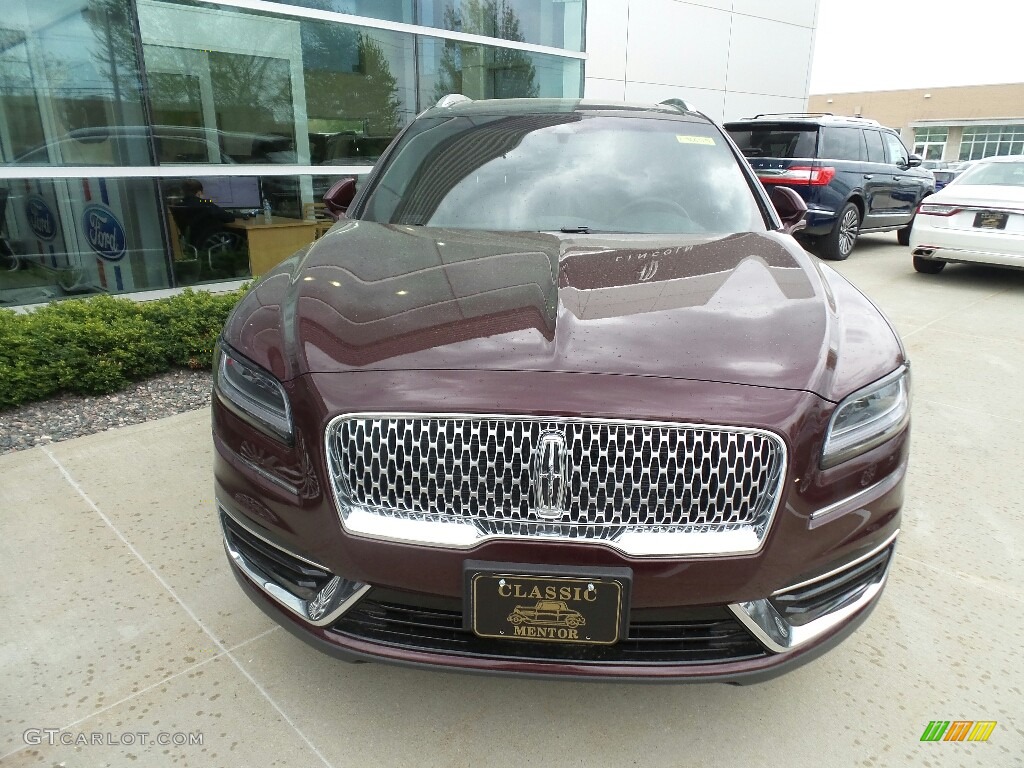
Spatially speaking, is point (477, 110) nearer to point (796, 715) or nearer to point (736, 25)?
point (796, 715)

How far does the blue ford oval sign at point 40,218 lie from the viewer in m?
6.15

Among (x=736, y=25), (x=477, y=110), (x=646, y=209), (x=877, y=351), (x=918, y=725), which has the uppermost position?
(x=736, y=25)

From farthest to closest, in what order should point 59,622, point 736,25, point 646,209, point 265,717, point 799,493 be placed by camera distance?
point 736,25 < point 646,209 < point 59,622 < point 265,717 < point 799,493

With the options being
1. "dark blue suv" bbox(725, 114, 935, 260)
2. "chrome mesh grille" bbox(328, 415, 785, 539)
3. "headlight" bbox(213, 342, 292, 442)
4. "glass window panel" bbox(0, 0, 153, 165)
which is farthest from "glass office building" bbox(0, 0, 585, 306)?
"chrome mesh grille" bbox(328, 415, 785, 539)

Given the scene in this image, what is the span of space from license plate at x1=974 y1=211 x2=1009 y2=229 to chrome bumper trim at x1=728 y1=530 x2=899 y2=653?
7852mm

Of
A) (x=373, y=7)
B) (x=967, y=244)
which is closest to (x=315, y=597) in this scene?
(x=373, y=7)

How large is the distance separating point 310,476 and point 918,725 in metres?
1.88

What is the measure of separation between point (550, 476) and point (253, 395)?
85 cm

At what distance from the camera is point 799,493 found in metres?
1.68

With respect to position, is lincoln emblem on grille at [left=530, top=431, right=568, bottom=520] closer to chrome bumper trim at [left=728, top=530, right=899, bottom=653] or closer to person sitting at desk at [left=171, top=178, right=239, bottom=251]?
chrome bumper trim at [left=728, top=530, right=899, bottom=653]

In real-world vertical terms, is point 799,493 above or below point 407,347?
below

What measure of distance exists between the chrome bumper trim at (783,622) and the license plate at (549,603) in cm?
30

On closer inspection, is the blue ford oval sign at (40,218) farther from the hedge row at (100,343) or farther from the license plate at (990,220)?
the license plate at (990,220)

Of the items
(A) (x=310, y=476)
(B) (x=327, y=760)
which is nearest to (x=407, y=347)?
(A) (x=310, y=476)
